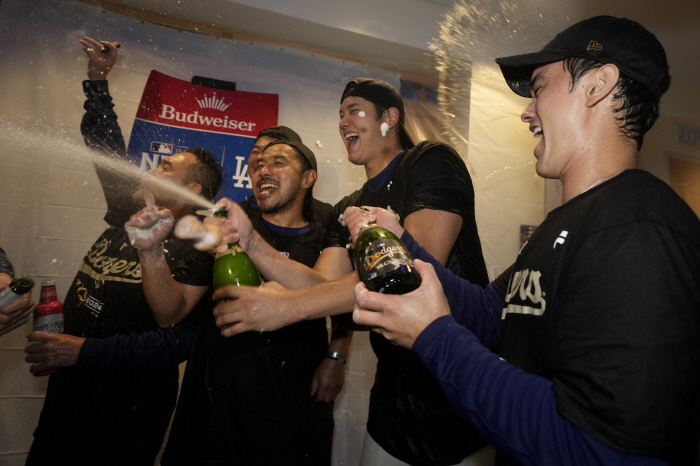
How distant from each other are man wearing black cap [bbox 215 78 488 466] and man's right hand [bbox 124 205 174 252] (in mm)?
428

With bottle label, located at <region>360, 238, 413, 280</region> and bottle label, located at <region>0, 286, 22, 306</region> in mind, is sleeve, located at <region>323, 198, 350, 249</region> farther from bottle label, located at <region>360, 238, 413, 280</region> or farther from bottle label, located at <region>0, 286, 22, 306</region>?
bottle label, located at <region>0, 286, 22, 306</region>

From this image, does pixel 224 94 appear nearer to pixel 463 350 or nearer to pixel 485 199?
pixel 485 199

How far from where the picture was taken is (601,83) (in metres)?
0.94

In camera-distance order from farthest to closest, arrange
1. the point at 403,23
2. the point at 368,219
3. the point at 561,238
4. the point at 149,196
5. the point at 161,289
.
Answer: the point at 403,23 → the point at 149,196 → the point at 161,289 → the point at 368,219 → the point at 561,238

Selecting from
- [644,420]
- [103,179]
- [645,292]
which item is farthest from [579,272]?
[103,179]

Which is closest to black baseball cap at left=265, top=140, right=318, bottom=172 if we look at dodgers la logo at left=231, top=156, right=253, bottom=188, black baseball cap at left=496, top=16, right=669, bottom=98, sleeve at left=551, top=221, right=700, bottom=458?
dodgers la logo at left=231, top=156, right=253, bottom=188

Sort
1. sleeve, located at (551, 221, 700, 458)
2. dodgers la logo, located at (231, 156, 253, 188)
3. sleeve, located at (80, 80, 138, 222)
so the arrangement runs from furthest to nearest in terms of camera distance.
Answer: dodgers la logo, located at (231, 156, 253, 188), sleeve, located at (80, 80, 138, 222), sleeve, located at (551, 221, 700, 458)

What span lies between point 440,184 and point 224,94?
185cm

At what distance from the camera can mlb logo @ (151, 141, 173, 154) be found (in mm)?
2523

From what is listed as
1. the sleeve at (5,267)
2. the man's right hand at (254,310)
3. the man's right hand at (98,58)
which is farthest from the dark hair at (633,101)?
the sleeve at (5,267)

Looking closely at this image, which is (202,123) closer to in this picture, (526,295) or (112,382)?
(112,382)

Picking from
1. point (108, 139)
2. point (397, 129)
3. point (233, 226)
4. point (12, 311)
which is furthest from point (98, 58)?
point (397, 129)

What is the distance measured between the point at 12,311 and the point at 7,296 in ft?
0.27

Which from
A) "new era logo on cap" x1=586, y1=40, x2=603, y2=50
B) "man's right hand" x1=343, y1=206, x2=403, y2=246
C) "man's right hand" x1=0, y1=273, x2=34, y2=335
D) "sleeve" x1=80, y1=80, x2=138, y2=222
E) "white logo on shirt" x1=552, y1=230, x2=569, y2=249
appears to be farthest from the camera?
"sleeve" x1=80, y1=80, x2=138, y2=222
